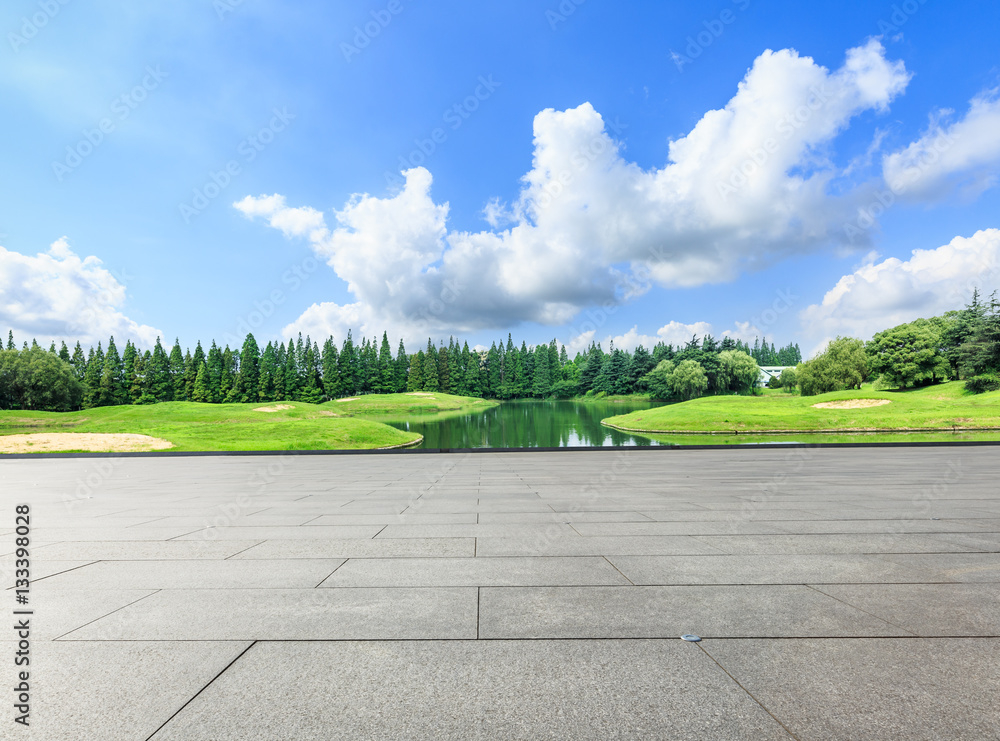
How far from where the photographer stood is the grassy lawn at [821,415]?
37531 mm

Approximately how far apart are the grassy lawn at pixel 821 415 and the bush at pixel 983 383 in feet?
3.29

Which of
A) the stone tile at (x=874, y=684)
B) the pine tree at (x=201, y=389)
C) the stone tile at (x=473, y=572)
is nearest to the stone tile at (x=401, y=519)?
the stone tile at (x=473, y=572)

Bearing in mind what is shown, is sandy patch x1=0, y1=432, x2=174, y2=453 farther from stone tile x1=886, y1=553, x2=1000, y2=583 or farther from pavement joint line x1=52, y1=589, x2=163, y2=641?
stone tile x1=886, y1=553, x2=1000, y2=583

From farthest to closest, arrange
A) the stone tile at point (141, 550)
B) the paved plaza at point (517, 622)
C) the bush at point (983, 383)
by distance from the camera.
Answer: the bush at point (983, 383), the stone tile at point (141, 550), the paved plaza at point (517, 622)

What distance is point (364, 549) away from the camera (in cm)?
570

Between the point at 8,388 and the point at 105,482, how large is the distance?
223ft

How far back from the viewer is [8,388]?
192 feet

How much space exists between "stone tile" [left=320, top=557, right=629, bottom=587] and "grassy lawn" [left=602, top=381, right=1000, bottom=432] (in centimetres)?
4027

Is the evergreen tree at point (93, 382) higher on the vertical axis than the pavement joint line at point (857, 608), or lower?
higher

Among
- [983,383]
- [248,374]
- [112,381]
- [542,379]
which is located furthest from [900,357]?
[112,381]

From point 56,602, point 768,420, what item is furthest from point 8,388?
point 768,420

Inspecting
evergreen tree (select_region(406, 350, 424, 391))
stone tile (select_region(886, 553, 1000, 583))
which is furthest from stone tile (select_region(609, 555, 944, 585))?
evergreen tree (select_region(406, 350, 424, 391))

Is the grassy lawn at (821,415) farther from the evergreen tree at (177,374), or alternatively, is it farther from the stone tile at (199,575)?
the evergreen tree at (177,374)

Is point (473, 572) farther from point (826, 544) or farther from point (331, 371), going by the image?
point (331, 371)
